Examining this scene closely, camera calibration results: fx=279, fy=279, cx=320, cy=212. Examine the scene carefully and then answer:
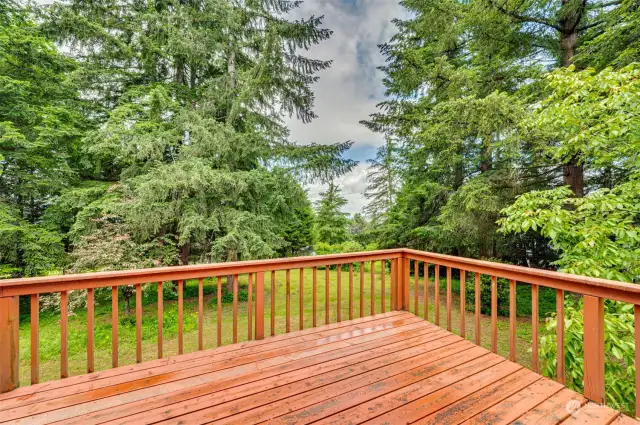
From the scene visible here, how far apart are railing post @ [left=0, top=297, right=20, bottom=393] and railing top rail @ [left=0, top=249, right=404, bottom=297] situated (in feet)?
0.30

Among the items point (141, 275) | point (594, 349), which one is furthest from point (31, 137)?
point (594, 349)

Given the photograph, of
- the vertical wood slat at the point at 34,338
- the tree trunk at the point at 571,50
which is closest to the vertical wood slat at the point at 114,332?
the vertical wood slat at the point at 34,338

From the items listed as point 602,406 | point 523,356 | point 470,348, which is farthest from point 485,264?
point 523,356

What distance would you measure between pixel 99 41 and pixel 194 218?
17.6 ft

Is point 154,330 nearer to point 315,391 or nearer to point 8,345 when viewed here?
point 8,345

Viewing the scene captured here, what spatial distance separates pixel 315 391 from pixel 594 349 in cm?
192

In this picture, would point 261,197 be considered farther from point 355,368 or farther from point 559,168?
point 559,168

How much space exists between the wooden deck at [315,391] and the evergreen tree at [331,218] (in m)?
12.9

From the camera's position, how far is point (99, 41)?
7.10 m

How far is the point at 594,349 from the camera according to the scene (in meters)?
1.89

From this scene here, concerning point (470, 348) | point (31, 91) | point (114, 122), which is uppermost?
point (31, 91)

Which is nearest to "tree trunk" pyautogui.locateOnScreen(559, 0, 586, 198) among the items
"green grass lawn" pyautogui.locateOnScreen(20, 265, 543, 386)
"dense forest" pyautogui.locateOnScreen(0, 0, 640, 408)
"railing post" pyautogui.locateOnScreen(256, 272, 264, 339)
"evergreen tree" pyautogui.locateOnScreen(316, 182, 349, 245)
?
"dense forest" pyautogui.locateOnScreen(0, 0, 640, 408)

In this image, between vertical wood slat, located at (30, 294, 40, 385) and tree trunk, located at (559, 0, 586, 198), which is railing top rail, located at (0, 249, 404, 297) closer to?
vertical wood slat, located at (30, 294, 40, 385)

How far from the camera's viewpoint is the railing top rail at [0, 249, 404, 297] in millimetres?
2023
